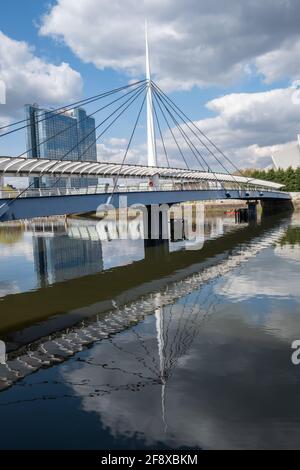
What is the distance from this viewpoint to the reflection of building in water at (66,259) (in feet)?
104

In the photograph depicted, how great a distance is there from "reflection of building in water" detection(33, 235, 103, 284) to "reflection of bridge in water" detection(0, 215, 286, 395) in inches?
354

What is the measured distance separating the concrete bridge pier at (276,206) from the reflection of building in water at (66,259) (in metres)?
55.9

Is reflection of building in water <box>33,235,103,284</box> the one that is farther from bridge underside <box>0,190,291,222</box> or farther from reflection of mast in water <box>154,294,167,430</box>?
reflection of mast in water <box>154,294,167,430</box>

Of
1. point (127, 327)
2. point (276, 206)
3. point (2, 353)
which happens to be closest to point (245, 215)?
point (276, 206)

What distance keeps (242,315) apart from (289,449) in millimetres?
9798

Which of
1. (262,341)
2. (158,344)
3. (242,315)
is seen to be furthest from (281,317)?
(158,344)

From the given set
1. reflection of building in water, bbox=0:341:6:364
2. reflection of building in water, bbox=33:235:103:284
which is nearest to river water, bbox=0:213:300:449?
reflection of building in water, bbox=0:341:6:364

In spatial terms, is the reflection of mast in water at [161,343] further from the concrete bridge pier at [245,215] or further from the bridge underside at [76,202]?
the concrete bridge pier at [245,215]

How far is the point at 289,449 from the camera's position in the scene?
28.4 feet

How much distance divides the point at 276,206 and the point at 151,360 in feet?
299

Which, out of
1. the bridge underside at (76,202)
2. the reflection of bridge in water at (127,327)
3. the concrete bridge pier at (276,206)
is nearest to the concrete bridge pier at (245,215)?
the concrete bridge pier at (276,206)

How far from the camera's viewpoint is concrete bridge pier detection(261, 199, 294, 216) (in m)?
97.1

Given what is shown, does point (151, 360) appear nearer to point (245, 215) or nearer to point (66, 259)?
point (66, 259)

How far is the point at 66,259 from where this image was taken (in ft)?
131
